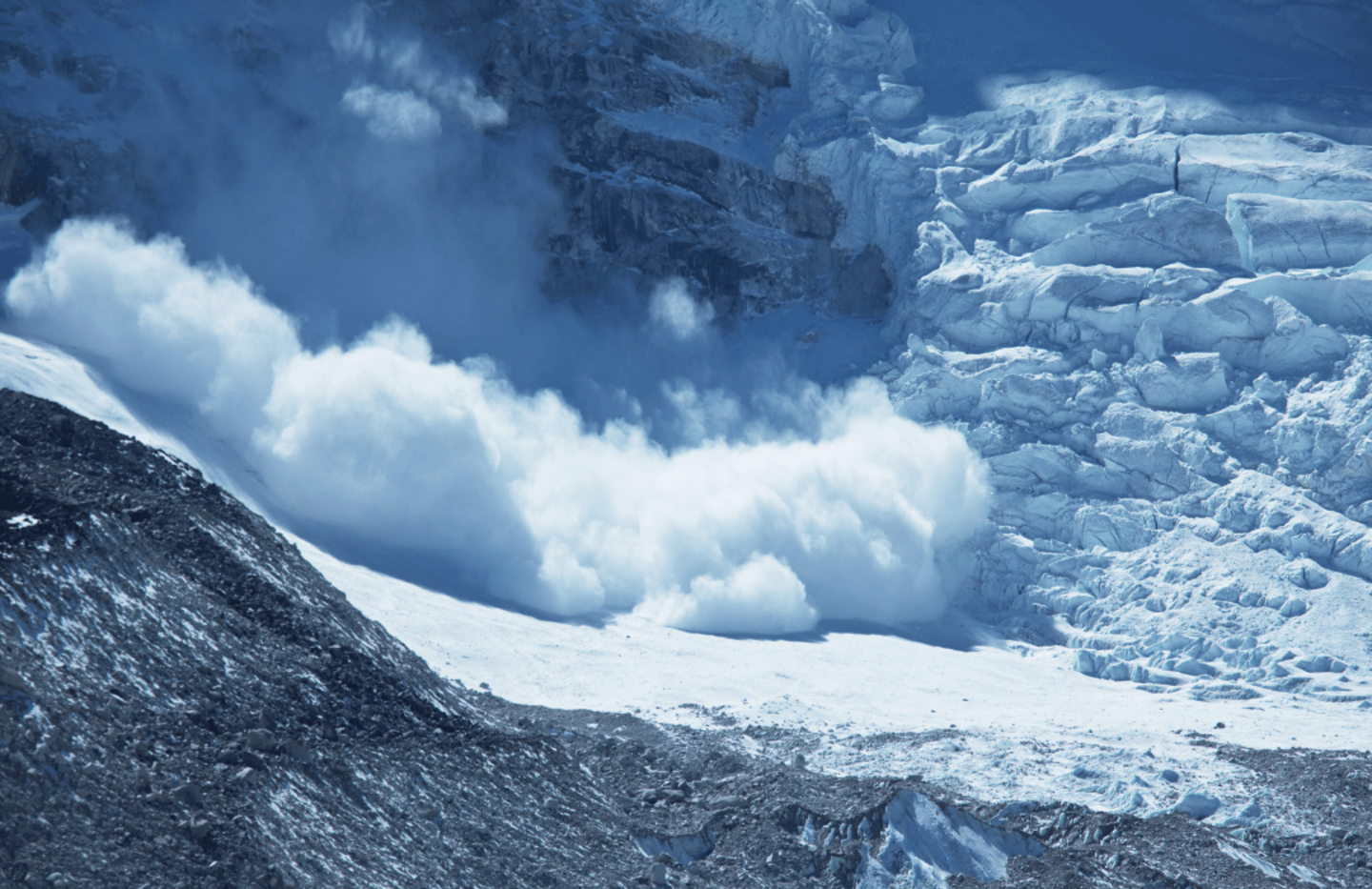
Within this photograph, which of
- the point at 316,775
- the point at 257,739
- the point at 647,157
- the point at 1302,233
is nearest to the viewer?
the point at 257,739

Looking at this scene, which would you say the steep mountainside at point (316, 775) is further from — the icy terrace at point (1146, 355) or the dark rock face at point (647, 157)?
the dark rock face at point (647, 157)

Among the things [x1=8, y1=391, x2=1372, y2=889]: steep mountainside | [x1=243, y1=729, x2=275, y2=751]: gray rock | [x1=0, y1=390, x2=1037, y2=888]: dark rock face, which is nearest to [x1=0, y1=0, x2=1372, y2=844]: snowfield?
[x1=8, y1=391, x2=1372, y2=889]: steep mountainside

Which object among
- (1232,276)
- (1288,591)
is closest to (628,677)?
(1288,591)

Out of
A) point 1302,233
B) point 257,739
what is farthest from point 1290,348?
point 257,739

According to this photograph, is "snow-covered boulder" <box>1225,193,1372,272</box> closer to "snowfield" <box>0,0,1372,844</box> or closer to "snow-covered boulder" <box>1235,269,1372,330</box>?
"snowfield" <box>0,0,1372,844</box>

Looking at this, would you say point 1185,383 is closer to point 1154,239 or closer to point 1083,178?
point 1154,239

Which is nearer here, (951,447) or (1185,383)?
(1185,383)
